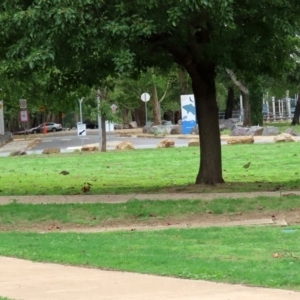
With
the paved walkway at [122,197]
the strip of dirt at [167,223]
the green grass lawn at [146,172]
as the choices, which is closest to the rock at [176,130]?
the green grass lawn at [146,172]

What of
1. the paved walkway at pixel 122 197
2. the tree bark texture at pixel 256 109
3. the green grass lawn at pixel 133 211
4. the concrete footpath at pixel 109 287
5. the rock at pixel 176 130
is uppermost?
the tree bark texture at pixel 256 109

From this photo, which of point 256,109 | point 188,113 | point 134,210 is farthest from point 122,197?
point 256,109

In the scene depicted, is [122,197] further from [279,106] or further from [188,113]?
[279,106]

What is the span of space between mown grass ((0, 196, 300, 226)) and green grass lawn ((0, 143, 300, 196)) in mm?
2165

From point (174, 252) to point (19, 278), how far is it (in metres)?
2.32

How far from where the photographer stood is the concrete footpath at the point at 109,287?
803cm

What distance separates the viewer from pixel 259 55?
58.8 ft

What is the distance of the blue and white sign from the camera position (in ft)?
174

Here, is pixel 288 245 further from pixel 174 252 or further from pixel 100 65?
pixel 100 65

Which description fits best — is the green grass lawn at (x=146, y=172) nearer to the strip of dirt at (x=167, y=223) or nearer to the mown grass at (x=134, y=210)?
the mown grass at (x=134, y=210)

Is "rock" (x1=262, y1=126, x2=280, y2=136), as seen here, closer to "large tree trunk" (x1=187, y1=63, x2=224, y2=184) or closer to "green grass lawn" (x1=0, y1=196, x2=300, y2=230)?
"large tree trunk" (x1=187, y1=63, x2=224, y2=184)

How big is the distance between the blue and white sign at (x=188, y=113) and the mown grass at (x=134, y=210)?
1462 inches

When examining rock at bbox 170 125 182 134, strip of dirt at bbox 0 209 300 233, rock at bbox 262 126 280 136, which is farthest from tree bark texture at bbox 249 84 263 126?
strip of dirt at bbox 0 209 300 233

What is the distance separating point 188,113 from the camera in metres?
55.2
